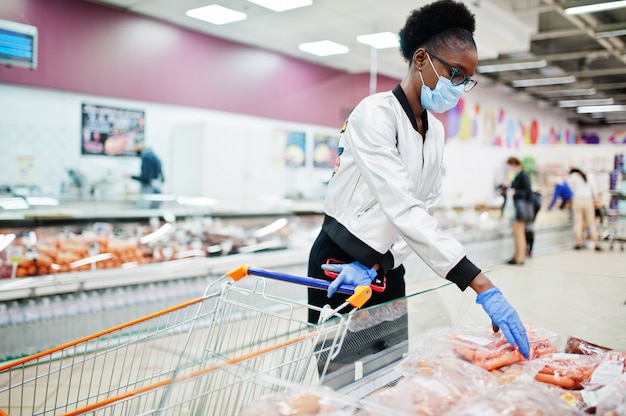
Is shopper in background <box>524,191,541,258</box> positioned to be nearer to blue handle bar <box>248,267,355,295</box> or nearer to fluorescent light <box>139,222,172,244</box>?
fluorescent light <box>139,222,172,244</box>

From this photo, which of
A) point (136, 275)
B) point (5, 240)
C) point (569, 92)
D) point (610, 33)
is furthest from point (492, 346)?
point (569, 92)

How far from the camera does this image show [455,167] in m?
13.7

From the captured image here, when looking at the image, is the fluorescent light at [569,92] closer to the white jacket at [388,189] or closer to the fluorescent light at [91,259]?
the fluorescent light at [91,259]

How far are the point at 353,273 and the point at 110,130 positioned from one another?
656cm

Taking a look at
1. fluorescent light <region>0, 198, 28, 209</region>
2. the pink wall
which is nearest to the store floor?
fluorescent light <region>0, 198, 28, 209</region>

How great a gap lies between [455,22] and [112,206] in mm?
4661

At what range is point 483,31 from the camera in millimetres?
8133

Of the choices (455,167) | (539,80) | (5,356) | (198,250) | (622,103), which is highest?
(539,80)

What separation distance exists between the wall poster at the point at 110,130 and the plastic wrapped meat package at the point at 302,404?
6860 mm

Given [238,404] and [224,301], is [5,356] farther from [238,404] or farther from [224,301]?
[238,404]

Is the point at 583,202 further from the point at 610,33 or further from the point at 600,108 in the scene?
the point at 610,33

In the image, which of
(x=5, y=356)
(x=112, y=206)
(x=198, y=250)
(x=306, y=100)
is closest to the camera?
(x=5, y=356)

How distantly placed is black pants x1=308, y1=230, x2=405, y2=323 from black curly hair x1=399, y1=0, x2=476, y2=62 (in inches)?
32.6

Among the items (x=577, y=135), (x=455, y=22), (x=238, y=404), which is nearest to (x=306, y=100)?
(x=577, y=135)
